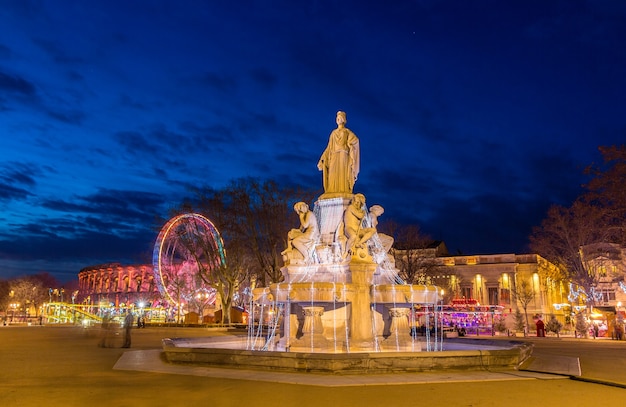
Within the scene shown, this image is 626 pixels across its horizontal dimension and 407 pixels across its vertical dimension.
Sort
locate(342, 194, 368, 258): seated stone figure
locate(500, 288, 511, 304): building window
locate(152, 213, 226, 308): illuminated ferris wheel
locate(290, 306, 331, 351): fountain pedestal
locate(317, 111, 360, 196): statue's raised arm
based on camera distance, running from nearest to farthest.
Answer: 1. locate(290, 306, 331, 351): fountain pedestal
2. locate(342, 194, 368, 258): seated stone figure
3. locate(317, 111, 360, 196): statue's raised arm
4. locate(152, 213, 226, 308): illuminated ferris wheel
5. locate(500, 288, 511, 304): building window

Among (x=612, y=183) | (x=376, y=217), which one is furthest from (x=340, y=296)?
(x=612, y=183)

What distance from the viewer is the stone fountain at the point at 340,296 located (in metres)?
12.4

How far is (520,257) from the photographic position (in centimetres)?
8125

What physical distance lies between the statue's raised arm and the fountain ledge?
7.11 m

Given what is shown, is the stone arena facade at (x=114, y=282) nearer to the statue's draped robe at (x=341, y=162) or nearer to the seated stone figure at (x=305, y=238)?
the statue's draped robe at (x=341, y=162)

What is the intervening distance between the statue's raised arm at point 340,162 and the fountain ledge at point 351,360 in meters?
7.11

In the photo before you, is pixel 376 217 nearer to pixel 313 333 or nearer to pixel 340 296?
pixel 340 296

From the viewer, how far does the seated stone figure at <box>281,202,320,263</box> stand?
16.6 m

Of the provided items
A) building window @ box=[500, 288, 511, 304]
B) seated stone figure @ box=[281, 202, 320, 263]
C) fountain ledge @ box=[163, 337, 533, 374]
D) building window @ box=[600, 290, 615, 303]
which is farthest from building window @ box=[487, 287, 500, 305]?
fountain ledge @ box=[163, 337, 533, 374]

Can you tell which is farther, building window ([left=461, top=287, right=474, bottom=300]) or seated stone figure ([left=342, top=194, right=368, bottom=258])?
building window ([left=461, top=287, right=474, bottom=300])

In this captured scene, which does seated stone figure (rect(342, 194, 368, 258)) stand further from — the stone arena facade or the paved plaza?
the stone arena facade

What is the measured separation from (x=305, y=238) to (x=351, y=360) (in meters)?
6.07

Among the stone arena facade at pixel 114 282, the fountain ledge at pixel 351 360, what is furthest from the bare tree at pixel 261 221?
the stone arena facade at pixel 114 282

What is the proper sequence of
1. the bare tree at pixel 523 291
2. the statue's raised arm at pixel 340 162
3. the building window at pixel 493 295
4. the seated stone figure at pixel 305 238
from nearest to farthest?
1. the seated stone figure at pixel 305 238
2. the statue's raised arm at pixel 340 162
3. the bare tree at pixel 523 291
4. the building window at pixel 493 295
